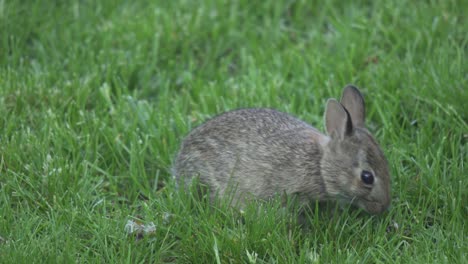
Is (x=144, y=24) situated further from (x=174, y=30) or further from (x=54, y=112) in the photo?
(x=54, y=112)

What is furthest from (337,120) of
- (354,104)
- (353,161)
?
(353,161)

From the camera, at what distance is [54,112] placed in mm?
6574

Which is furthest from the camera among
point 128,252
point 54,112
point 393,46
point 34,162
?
point 393,46

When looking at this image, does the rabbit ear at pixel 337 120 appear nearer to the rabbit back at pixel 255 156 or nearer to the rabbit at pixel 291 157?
the rabbit at pixel 291 157

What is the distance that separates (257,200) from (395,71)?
6.84 ft

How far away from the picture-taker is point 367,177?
5.28m

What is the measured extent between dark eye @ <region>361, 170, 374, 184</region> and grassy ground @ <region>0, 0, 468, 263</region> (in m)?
0.25

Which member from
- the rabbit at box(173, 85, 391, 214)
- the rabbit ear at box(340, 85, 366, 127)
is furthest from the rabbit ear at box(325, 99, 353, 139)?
the rabbit ear at box(340, 85, 366, 127)

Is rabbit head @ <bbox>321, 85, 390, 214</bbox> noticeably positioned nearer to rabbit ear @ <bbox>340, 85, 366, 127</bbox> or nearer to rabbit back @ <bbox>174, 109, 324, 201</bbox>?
rabbit ear @ <bbox>340, 85, 366, 127</bbox>

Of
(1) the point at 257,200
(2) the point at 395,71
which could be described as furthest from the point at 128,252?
(2) the point at 395,71

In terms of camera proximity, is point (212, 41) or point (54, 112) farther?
point (212, 41)

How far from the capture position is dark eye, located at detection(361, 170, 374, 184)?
5273 mm

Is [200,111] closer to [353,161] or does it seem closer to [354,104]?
[354,104]

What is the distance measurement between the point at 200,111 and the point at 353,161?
6.10ft
